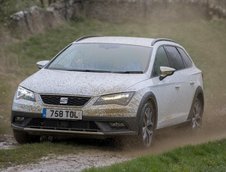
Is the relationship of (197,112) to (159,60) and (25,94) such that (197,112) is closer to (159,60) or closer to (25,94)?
(159,60)

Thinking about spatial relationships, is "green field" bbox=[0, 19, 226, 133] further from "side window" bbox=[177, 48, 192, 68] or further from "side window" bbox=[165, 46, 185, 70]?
"side window" bbox=[177, 48, 192, 68]

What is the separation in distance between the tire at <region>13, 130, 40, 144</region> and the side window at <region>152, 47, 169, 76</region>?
1919mm

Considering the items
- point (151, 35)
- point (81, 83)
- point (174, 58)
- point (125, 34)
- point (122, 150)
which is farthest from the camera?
point (151, 35)

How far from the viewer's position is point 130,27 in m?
24.5

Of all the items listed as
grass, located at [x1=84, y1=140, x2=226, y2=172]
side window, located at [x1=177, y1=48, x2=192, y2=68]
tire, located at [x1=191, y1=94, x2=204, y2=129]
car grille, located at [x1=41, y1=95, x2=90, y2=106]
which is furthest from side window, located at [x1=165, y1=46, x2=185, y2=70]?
car grille, located at [x1=41, y1=95, x2=90, y2=106]

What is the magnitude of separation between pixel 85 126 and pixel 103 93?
0.49 meters

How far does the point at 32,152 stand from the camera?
9883 millimetres

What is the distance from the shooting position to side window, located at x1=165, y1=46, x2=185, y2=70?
12.4 metres

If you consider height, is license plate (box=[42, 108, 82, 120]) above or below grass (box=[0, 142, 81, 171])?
above

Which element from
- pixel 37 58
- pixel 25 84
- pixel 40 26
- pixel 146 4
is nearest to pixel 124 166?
pixel 25 84

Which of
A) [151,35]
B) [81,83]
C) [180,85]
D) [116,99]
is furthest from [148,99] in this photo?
[151,35]

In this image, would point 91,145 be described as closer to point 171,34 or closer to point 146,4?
point 171,34

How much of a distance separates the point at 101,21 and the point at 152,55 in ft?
44.4

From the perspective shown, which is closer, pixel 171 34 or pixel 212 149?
pixel 212 149
